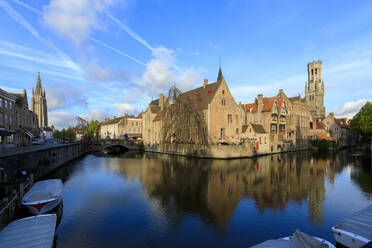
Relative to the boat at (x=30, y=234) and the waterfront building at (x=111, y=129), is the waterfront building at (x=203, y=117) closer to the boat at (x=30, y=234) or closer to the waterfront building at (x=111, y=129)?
the boat at (x=30, y=234)

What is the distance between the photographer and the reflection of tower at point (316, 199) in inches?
553

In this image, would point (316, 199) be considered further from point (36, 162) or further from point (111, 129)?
point (111, 129)

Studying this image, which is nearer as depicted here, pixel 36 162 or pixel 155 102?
pixel 36 162

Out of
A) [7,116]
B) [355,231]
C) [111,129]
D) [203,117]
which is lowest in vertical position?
[355,231]

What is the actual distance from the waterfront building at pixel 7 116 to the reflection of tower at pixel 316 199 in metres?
40.1

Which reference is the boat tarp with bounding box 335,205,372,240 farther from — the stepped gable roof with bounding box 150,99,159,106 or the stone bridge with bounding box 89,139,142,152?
the stepped gable roof with bounding box 150,99,159,106

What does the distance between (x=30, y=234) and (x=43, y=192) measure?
6.55 metres

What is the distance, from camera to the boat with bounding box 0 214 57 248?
8.16 m

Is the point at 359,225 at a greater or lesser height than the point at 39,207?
greater

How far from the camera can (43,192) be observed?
14.5 metres

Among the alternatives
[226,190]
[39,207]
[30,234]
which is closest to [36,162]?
[39,207]

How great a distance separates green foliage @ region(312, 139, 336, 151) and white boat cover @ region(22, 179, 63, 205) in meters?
71.4

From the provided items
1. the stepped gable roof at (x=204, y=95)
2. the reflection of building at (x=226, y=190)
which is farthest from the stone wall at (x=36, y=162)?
the stepped gable roof at (x=204, y=95)

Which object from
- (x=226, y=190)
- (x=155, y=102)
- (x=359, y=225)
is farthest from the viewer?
(x=155, y=102)
